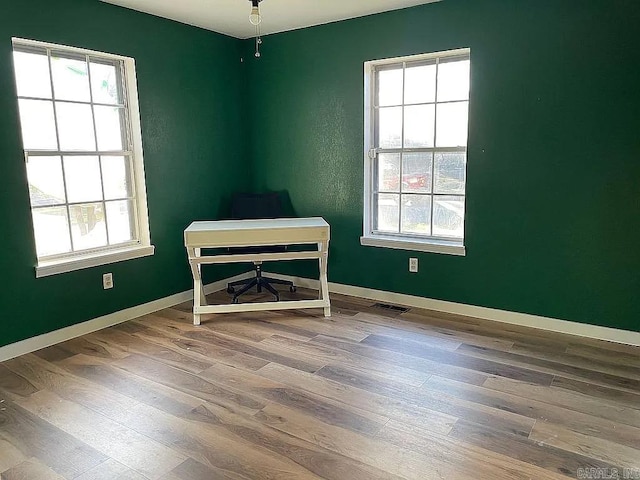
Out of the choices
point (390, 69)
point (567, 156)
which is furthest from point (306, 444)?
point (390, 69)

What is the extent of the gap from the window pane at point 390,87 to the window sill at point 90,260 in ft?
7.55

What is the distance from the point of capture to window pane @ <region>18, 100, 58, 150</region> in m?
2.99

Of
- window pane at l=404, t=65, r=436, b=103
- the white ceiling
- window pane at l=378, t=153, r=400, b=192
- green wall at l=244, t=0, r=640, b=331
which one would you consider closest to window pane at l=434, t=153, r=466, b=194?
green wall at l=244, t=0, r=640, b=331

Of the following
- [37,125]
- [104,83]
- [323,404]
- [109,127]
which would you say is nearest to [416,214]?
[323,404]

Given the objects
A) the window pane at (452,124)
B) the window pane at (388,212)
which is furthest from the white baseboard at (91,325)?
the window pane at (452,124)

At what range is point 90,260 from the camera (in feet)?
10.9

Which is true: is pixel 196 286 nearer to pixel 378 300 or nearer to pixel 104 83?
pixel 378 300

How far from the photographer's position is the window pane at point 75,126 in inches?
126

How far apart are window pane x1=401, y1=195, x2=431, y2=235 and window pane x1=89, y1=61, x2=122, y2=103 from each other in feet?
8.05

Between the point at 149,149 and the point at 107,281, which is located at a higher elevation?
the point at 149,149

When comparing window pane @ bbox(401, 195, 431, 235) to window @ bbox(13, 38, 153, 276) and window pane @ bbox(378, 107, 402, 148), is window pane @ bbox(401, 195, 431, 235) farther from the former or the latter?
window @ bbox(13, 38, 153, 276)

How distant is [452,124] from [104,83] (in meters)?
2.68

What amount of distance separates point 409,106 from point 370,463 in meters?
2.78

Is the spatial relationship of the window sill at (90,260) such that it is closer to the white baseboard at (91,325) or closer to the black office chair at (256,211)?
the white baseboard at (91,325)
